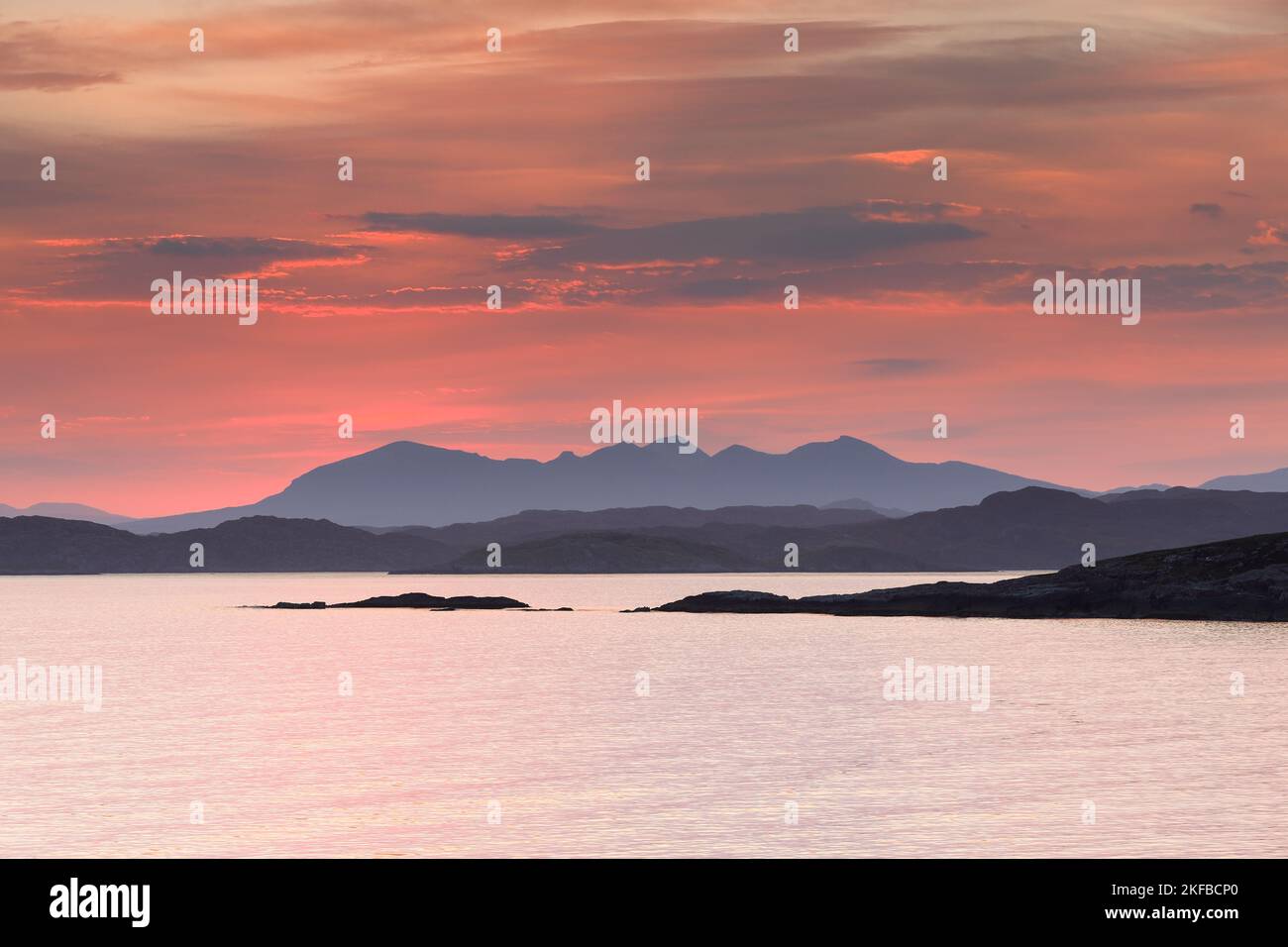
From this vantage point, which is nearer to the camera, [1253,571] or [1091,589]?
[1253,571]

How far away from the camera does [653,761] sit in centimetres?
5441

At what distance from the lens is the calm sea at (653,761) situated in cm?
3797

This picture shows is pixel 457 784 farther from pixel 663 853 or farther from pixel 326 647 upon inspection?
pixel 326 647

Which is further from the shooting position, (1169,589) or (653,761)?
(1169,589)

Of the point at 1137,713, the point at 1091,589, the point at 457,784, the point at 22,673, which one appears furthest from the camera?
the point at 1091,589

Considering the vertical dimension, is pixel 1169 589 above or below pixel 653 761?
above

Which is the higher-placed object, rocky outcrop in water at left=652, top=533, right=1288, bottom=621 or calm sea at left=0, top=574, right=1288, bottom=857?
rocky outcrop in water at left=652, top=533, right=1288, bottom=621

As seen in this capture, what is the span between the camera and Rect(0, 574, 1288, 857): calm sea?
37969 mm

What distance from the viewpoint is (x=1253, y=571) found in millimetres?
164500

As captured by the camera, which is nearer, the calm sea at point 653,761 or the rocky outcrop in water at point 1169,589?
the calm sea at point 653,761

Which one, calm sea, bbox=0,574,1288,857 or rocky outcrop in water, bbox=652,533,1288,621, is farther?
rocky outcrop in water, bbox=652,533,1288,621
